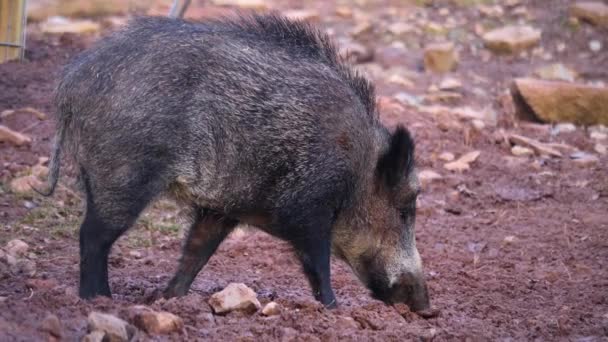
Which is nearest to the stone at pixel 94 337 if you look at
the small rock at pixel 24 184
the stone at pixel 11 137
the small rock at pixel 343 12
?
the small rock at pixel 24 184

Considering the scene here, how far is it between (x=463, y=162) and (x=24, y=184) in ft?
13.0

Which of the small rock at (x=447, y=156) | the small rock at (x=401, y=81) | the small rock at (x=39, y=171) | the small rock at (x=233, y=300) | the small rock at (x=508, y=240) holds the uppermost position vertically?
the small rock at (x=233, y=300)

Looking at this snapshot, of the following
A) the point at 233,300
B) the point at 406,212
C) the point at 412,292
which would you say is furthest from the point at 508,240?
the point at 233,300

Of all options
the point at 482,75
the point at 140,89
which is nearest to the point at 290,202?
the point at 140,89

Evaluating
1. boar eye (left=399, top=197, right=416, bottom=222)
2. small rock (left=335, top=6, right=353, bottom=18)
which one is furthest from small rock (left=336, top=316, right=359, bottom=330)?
small rock (left=335, top=6, right=353, bottom=18)

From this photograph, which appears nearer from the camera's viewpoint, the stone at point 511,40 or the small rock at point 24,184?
the small rock at point 24,184

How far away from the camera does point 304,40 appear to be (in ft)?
18.4

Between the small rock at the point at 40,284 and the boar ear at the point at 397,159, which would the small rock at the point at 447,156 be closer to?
the boar ear at the point at 397,159

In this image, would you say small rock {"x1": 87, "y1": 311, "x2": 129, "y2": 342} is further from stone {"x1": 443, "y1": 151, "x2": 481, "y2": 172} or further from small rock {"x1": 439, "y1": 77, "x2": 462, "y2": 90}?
small rock {"x1": 439, "y1": 77, "x2": 462, "y2": 90}

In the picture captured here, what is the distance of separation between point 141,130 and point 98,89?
0.33 meters

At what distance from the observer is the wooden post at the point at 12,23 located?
8203mm

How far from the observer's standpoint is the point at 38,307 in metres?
4.30

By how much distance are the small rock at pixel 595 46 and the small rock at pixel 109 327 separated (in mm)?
10878

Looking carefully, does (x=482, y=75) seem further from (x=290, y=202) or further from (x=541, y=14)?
(x=290, y=202)
